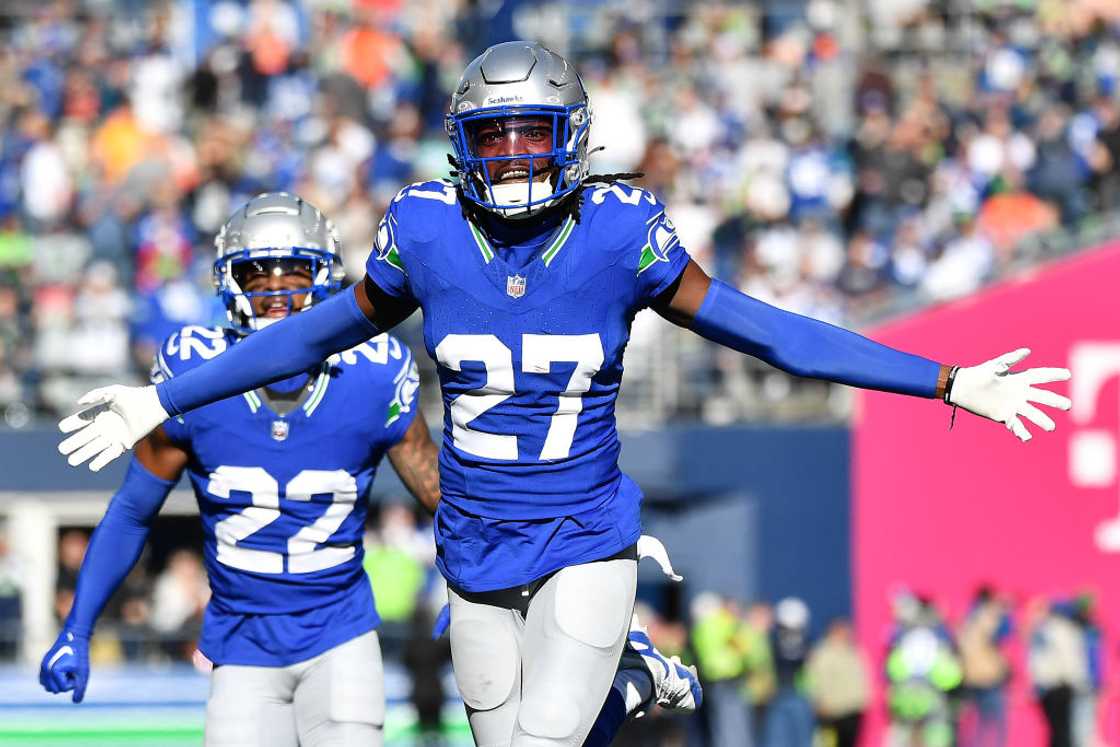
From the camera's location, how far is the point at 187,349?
19.3ft

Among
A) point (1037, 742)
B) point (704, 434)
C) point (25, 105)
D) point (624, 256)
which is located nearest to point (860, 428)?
point (704, 434)

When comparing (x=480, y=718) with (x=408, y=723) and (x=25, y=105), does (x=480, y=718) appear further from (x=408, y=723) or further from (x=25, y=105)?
(x=25, y=105)

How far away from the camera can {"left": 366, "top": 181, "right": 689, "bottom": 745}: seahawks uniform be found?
189 inches

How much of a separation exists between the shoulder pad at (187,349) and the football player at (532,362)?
812 mm

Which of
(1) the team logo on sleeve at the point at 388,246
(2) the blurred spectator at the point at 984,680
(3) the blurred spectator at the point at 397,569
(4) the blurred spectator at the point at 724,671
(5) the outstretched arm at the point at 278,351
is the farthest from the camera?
(3) the blurred spectator at the point at 397,569

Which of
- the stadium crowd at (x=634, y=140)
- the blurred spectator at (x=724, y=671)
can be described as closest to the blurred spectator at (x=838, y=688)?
the blurred spectator at (x=724, y=671)

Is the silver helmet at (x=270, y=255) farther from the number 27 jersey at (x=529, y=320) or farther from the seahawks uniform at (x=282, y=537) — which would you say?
the number 27 jersey at (x=529, y=320)

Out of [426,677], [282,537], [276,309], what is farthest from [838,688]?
[276,309]

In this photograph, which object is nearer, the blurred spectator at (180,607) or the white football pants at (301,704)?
the white football pants at (301,704)

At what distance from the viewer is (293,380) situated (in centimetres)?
Result: 595

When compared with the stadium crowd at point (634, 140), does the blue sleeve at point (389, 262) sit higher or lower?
higher

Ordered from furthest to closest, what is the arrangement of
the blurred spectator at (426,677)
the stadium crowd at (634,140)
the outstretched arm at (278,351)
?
the stadium crowd at (634,140) → the blurred spectator at (426,677) → the outstretched arm at (278,351)

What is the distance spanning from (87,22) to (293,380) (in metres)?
12.3

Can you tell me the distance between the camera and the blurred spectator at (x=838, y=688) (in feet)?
43.5
